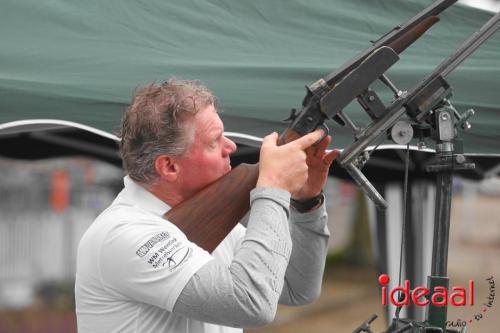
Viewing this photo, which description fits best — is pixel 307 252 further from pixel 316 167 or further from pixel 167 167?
pixel 167 167

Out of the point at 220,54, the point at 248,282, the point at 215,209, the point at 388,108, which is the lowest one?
the point at 248,282

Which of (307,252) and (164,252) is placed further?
(307,252)

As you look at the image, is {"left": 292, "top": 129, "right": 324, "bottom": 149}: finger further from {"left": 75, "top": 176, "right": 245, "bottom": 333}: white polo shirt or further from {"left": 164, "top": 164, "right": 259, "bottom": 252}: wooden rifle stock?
{"left": 75, "top": 176, "right": 245, "bottom": 333}: white polo shirt

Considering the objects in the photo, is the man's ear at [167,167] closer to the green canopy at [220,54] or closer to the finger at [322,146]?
the finger at [322,146]

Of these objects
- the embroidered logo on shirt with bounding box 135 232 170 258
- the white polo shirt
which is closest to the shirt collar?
the white polo shirt

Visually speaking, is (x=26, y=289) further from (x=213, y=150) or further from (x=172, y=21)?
(x=213, y=150)

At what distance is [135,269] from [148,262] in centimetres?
3

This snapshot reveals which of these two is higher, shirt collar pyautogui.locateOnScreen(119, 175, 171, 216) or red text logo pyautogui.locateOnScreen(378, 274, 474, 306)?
shirt collar pyautogui.locateOnScreen(119, 175, 171, 216)

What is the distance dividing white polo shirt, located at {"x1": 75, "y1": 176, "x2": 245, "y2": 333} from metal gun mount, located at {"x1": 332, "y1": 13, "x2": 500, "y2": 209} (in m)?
0.35

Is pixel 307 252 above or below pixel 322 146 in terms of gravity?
below

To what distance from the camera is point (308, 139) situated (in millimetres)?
1291

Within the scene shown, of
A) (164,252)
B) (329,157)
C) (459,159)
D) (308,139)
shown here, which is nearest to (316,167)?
(329,157)

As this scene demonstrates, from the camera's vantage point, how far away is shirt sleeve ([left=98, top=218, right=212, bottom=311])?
3.84 feet

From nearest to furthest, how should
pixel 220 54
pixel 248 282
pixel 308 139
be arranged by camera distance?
1. pixel 248 282
2. pixel 308 139
3. pixel 220 54
